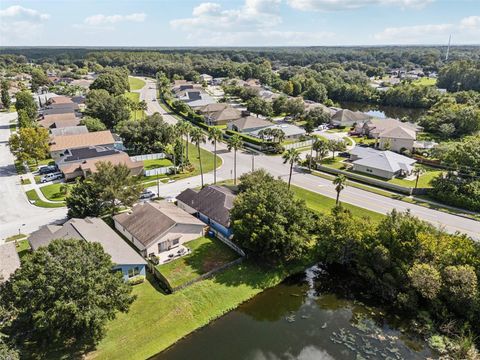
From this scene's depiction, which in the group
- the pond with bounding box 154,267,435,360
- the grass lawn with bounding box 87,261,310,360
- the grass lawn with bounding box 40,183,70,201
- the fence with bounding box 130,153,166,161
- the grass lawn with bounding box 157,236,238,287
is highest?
the fence with bounding box 130,153,166,161

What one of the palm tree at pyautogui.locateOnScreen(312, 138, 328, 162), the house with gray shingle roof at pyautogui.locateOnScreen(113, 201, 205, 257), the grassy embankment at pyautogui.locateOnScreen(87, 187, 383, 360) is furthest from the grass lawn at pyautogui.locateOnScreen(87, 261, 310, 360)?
the palm tree at pyautogui.locateOnScreen(312, 138, 328, 162)

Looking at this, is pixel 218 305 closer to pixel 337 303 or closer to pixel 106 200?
pixel 337 303

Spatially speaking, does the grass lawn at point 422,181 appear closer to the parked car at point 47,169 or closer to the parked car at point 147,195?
the parked car at point 147,195

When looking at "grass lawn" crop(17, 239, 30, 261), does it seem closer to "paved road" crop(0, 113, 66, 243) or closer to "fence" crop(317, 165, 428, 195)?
"paved road" crop(0, 113, 66, 243)

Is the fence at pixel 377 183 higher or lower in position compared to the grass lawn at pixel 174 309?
higher

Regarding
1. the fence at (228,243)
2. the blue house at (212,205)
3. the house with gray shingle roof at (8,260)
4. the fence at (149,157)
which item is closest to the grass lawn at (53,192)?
the house with gray shingle roof at (8,260)


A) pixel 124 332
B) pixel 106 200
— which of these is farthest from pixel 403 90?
pixel 124 332
